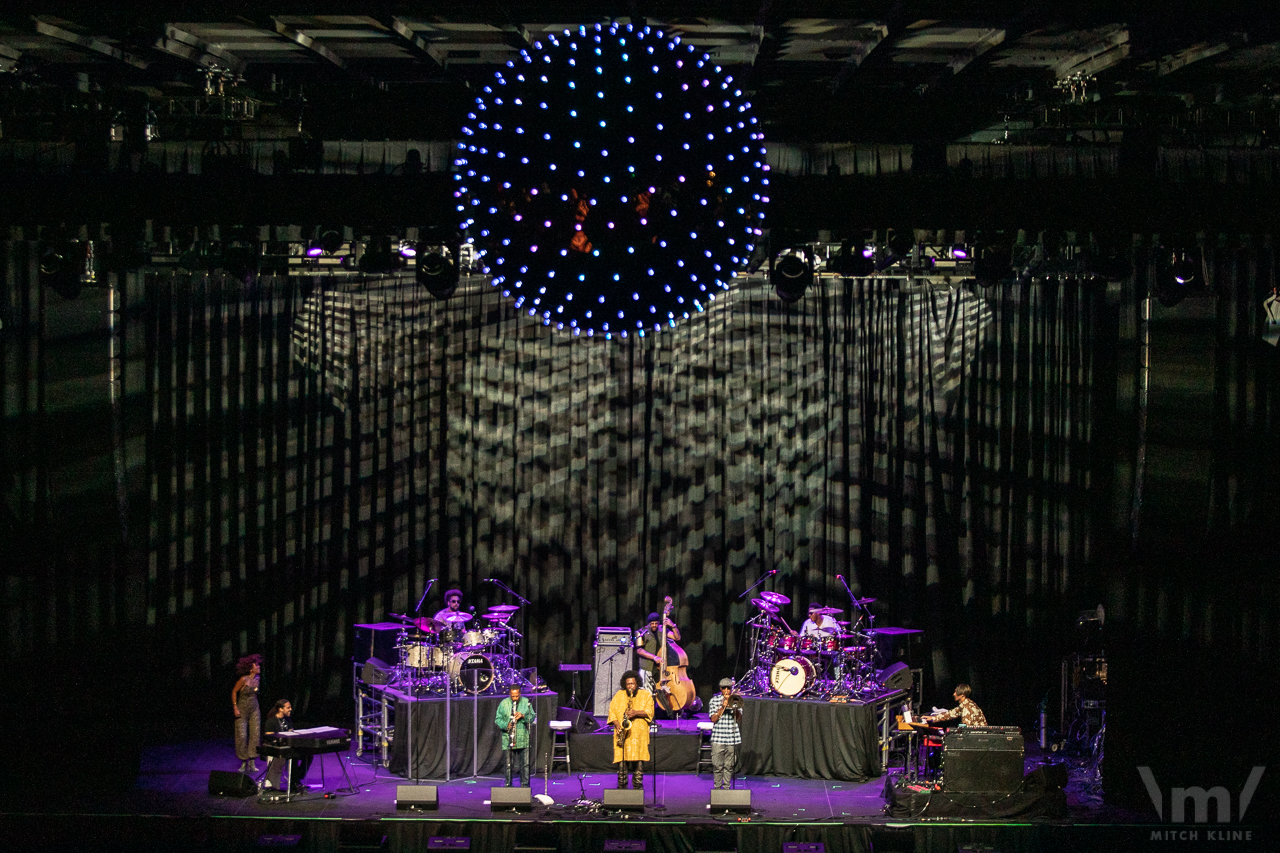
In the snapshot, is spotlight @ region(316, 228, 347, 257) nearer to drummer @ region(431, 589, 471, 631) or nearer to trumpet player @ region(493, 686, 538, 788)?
drummer @ region(431, 589, 471, 631)

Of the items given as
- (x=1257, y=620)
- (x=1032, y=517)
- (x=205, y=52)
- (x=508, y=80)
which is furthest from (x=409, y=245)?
(x=1257, y=620)

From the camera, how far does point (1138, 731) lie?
10914 mm

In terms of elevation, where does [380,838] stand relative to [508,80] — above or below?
below

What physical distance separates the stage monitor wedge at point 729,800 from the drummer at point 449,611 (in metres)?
3.00

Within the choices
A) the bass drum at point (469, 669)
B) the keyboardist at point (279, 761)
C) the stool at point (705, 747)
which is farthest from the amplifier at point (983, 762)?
the keyboardist at point (279, 761)

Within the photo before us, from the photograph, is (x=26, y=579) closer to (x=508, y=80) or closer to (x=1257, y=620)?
(x=508, y=80)

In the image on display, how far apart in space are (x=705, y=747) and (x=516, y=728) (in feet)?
7.38

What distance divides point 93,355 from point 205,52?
3.63 m

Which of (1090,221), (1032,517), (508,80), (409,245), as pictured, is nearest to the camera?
(508,80)

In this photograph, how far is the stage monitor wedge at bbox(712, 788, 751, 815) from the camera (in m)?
10.9

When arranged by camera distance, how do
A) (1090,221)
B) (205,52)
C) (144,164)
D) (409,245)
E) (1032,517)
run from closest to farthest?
(1090,221) < (144,164) < (205,52) < (409,245) < (1032,517)

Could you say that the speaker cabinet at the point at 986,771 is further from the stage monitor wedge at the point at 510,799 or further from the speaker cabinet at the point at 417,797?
the speaker cabinet at the point at 417,797

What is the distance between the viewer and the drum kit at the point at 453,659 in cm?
1227

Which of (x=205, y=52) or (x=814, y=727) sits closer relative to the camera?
(x=205, y=52)
